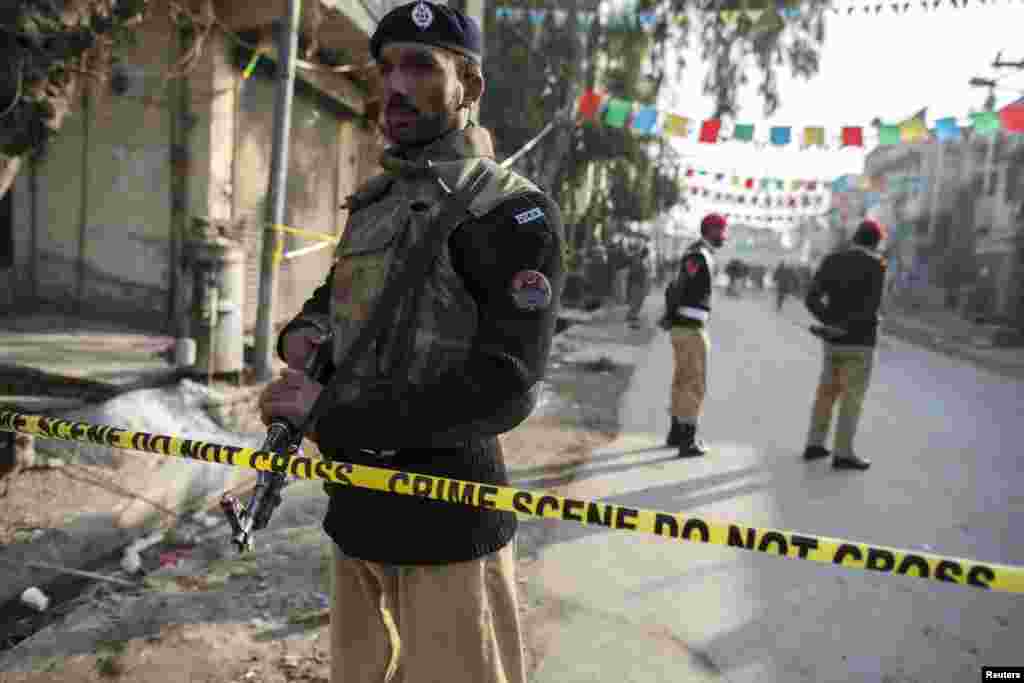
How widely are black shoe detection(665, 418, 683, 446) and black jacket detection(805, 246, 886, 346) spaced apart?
129 cm

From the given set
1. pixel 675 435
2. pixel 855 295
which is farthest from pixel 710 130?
pixel 675 435

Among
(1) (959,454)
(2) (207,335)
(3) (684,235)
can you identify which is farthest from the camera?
(3) (684,235)

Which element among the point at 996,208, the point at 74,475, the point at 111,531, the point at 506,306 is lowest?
the point at 111,531

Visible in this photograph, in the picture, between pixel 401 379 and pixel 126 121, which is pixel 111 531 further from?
pixel 126 121

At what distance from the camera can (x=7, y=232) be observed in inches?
273

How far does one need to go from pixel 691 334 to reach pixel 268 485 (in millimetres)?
4385

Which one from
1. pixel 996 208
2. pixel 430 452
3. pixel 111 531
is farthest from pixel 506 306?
pixel 996 208

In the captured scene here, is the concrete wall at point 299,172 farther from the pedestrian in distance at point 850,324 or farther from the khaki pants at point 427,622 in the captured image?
the khaki pants at point 427,622

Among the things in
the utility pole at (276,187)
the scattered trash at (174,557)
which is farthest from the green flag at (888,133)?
the scattered trash at (174,557)

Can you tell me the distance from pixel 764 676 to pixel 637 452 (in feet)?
9.50

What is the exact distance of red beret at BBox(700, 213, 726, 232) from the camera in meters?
5.48

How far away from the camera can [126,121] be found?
689cm

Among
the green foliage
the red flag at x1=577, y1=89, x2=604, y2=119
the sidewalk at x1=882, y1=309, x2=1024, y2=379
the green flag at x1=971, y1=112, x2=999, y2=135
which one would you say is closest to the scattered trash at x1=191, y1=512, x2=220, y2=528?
the green foliage

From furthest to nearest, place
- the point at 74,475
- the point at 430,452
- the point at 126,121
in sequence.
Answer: the point at 126,121, the point at 74,475, the point at 430,452
